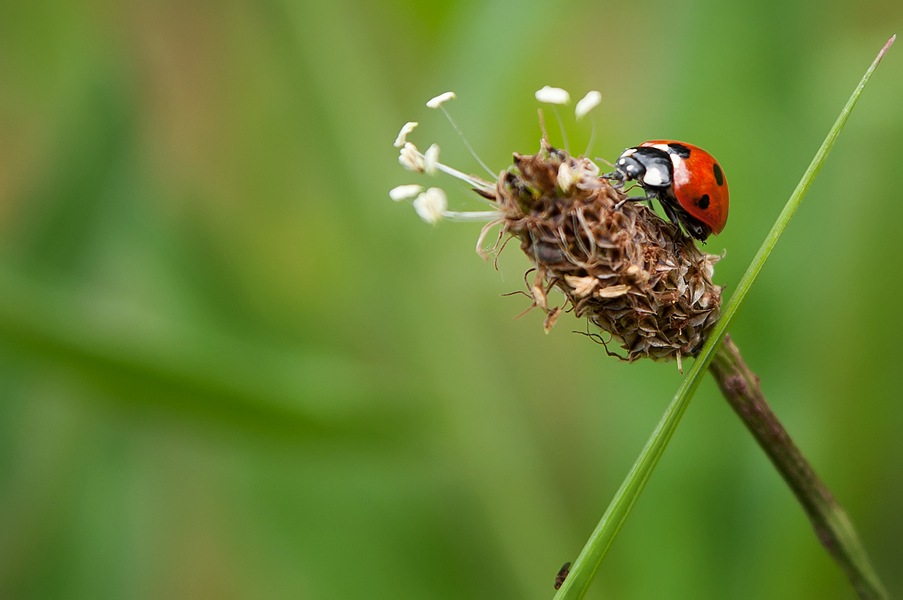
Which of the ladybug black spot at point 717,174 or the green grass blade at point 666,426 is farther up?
the ladybug black spot at point 717,174

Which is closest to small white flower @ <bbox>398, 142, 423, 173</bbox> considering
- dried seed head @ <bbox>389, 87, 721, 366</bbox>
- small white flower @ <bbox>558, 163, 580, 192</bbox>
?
dried seed head @ <bbox>389, 87, 721, 366</bbox>

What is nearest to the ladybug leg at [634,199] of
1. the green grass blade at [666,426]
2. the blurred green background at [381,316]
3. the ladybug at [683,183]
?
the ladybug at [683,183]

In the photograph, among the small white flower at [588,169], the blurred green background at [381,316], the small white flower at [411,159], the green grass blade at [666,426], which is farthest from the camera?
the blurred green background at [381,316]

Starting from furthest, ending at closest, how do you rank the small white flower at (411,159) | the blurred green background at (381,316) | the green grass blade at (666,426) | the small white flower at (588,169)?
the blurred green background at (381,316)
the small white flower at (411,159)
the small white flower at (588,169)
the green grass blade at (666,426)

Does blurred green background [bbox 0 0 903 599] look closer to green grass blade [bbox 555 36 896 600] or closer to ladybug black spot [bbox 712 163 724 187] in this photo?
ladybug black spot [bbox 712 163 724 187]

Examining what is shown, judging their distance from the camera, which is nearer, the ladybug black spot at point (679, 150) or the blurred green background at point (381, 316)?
the ladybug black spot at point (679, 150)

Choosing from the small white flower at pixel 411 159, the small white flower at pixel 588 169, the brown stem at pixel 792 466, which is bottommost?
the brown stem at pixel 792 466

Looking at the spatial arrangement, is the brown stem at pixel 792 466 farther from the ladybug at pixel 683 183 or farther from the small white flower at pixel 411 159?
the small white flower at pixel 411 159

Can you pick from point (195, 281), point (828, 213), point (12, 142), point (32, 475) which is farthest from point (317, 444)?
point (12, 142)
